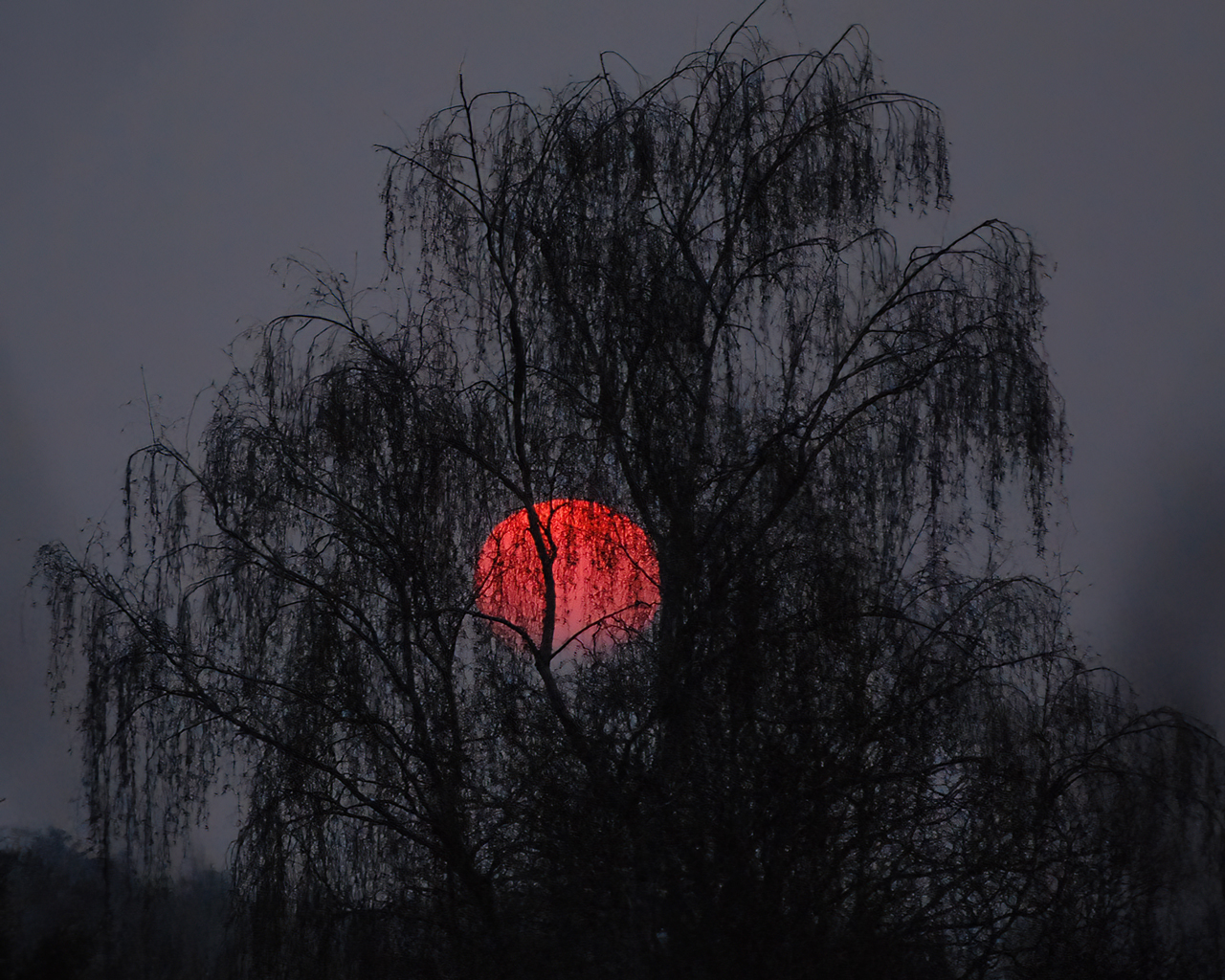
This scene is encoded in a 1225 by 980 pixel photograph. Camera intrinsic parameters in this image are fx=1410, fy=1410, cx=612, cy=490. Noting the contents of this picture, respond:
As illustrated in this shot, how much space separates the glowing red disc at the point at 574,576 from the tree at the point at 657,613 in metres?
0.07

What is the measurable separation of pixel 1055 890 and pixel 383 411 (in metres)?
3.19

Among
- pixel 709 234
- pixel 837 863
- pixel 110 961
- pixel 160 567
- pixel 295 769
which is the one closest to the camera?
pixel 837 863

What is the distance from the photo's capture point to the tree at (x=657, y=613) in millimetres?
5004

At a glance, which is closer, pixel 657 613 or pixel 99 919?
pixel 657 613

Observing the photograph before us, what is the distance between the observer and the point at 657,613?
17.8ft

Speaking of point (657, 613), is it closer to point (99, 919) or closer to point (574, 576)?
point (574, 576)

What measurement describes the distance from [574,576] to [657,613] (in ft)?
1.21

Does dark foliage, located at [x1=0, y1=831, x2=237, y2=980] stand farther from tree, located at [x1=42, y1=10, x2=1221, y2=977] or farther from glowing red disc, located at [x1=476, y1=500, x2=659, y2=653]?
glowing red disc, located at [x1=476, y1=500, x2=659, y2=653]

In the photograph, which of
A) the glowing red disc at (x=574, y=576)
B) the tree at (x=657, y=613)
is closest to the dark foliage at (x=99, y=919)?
the tree at (x=657, y=613)

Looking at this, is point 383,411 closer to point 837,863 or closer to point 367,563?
point 367,563

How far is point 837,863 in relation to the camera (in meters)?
4.95

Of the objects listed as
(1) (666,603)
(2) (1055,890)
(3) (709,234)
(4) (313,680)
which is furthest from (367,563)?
(2) (1055,890)

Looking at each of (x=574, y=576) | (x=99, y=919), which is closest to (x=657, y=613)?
(x=574, y=576)

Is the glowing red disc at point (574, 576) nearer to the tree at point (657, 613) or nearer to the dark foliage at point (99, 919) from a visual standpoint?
the tree at point (657, 613)
